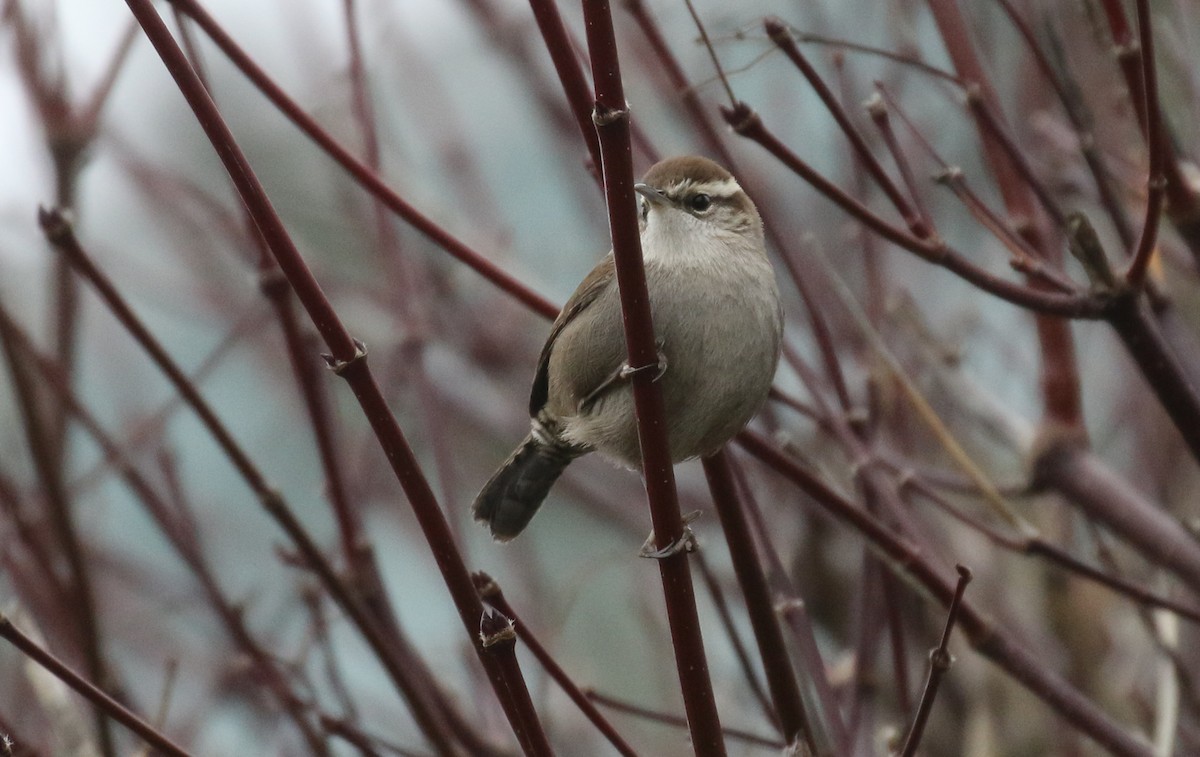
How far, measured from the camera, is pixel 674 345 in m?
2.74

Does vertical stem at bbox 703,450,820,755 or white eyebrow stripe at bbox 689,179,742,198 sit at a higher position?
white eyebrow stripe at bbox 689,179,742,198

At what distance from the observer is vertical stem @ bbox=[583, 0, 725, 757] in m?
1.79

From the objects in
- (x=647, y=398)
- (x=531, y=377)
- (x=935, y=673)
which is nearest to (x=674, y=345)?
(x=647, y=398)

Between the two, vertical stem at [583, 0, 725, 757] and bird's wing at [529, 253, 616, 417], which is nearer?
vertical stem at [583, 0, 725, 757]

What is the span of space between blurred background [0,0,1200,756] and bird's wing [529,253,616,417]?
31cm

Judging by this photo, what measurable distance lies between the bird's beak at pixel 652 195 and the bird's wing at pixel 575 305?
177mm

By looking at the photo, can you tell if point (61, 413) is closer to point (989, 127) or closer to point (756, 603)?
point (756, 603)

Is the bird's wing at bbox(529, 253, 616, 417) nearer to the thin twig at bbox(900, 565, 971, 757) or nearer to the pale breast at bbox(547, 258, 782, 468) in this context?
the pale breast at bbox(547, 258, 782, 468)

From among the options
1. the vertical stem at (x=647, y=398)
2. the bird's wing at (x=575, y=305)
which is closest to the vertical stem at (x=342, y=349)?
the vertical stem at (x=647, y=398)

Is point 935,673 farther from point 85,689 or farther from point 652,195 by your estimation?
point 652,195

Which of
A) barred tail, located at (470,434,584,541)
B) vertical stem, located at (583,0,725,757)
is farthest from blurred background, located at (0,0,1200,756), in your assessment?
vertical stem, located at (583,0,725,757)

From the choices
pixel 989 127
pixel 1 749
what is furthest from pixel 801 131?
pixel 1 749

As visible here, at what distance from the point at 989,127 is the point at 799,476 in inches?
33.8

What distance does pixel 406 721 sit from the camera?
5352 millimetres
